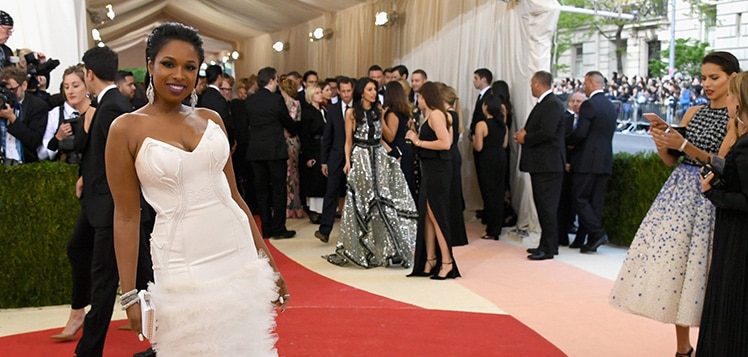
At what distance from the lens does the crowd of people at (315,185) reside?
7.97 feet

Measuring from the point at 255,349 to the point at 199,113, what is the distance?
0.82 meters

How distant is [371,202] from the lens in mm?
6965

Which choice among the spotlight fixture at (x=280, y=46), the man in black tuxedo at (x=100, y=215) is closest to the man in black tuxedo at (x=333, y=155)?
the man in black tuxedo at (x=100, y=215)

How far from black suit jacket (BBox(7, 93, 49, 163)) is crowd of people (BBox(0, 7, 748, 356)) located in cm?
1

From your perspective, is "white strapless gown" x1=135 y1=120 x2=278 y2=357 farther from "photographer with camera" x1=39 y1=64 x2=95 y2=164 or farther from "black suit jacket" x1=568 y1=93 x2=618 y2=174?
"black suit jacket" x1=568 y1=93 x2=618 y2=174

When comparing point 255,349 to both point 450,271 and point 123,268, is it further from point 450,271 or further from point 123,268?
point 450,271

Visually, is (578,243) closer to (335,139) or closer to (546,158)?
(546,158)

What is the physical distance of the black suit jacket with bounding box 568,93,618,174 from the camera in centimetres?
748

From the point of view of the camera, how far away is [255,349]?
2.49 meters

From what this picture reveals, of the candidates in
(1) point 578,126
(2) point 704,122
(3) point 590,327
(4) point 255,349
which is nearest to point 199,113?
(4) point 255,349

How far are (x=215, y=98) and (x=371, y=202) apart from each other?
99.8 inches

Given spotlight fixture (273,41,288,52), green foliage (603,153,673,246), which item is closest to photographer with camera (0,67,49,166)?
green foliage (603,153,673,246)

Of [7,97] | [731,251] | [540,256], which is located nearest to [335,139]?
[540,256]

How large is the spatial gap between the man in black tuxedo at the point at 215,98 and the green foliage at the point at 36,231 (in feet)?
9.40
